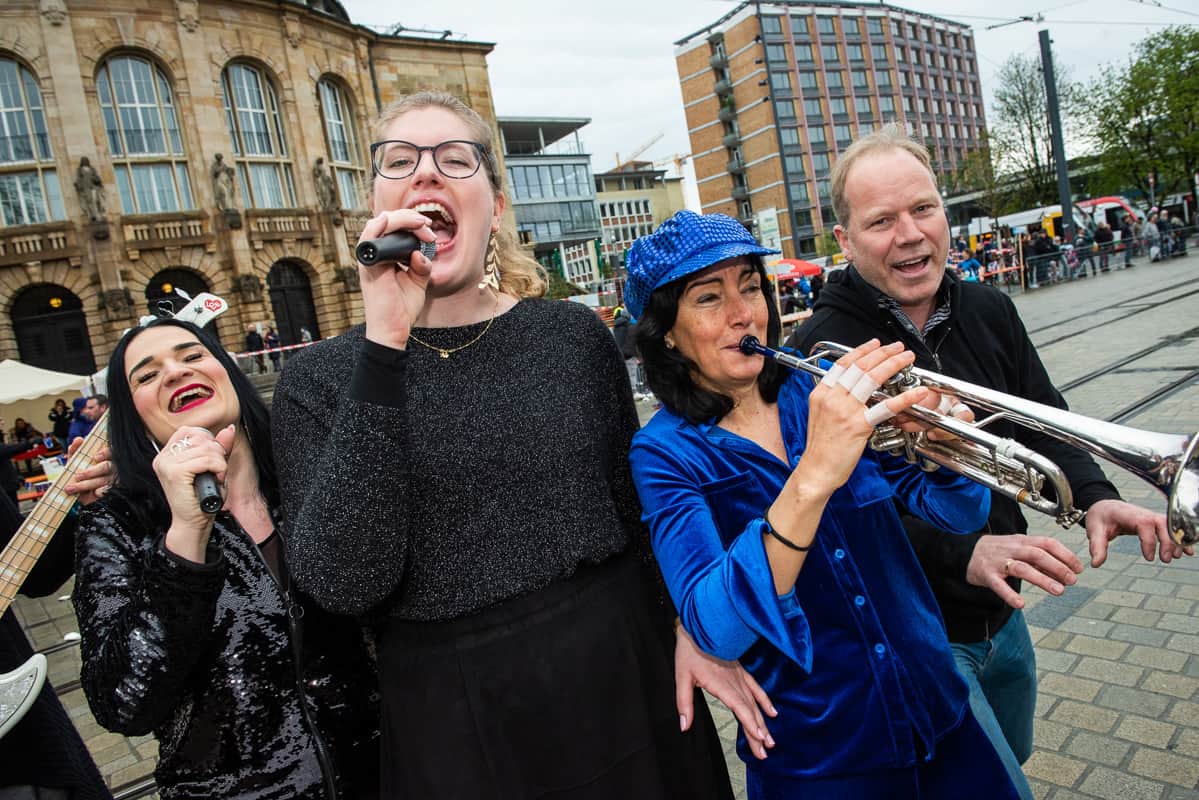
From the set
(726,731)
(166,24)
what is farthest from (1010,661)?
(166,24)

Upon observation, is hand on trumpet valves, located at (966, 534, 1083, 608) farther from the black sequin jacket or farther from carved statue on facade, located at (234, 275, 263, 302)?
carved statue on facade, located at (234, 275, 263, 302)

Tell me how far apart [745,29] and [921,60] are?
81.2 ft

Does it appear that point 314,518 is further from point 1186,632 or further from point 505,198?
point 1186,632

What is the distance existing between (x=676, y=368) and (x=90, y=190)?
29776mm

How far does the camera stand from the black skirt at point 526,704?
Result: 163 cm

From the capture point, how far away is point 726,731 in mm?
3758

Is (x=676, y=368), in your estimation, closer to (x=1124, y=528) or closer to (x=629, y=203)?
(x=1124, y=528)

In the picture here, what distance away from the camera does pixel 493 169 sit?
80.5 inches

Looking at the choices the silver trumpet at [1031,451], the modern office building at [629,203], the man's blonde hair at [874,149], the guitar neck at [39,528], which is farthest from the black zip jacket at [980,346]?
the modern office building at [629,203]

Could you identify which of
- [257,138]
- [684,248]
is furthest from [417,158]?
[257,138]

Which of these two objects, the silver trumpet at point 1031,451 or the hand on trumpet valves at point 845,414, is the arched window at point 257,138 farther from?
the hand on trumpet valves at point 845,414

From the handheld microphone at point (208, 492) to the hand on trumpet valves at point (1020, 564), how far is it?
1930mm

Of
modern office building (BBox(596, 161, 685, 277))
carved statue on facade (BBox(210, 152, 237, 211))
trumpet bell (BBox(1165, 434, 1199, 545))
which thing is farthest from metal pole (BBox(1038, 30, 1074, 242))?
modern office building (BBox(596, 161, 685, 277))

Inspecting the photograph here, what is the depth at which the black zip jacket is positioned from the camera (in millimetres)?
2312
